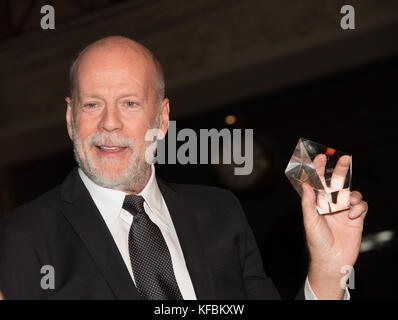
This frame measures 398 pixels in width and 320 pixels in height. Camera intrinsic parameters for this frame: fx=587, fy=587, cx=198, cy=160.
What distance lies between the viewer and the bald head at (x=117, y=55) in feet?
4.58

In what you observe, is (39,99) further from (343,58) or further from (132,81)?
(132,81)

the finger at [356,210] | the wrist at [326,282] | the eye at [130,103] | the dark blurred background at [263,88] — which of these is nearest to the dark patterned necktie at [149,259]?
the eye at [130,103]

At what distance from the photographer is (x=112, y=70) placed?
1.36 m

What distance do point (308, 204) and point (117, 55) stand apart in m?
0.57

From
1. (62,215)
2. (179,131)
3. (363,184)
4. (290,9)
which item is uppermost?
(290,9)

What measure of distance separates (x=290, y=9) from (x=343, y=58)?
1.84 ft

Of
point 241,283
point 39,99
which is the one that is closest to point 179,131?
point 39,99

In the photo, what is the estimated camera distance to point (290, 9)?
4.25m

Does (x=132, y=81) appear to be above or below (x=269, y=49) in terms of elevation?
below

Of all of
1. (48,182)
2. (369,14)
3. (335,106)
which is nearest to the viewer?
(369,14)

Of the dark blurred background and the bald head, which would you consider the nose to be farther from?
the dark blurred background

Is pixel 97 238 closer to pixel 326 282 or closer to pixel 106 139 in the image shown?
pixel 106 139

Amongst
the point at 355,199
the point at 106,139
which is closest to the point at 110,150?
the point at 106,139

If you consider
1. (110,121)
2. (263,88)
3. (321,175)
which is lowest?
(321,175)
